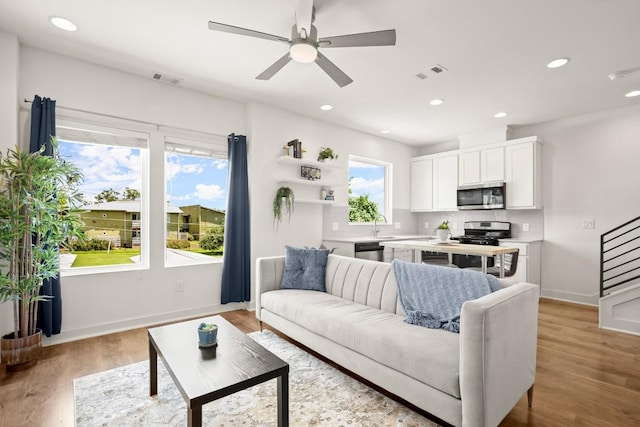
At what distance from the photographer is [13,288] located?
8.13 feet

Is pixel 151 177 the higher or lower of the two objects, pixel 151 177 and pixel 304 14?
the lower

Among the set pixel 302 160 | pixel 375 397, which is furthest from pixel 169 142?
pixel 375 397

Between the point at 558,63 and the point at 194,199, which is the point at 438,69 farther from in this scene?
the point at 194,199

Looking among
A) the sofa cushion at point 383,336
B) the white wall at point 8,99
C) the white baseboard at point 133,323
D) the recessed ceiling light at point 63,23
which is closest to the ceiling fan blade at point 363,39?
the sofa cushion at point 383,336

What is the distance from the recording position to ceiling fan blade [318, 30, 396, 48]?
7.05 ft

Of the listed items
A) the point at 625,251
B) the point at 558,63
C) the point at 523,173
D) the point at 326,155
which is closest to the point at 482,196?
the point at 523,173

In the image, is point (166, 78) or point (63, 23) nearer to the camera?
point (63, 23)

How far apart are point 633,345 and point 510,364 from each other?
2405 millimetres

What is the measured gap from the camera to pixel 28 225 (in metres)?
2.51

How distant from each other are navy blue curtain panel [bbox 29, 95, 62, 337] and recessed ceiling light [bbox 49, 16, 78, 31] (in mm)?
704

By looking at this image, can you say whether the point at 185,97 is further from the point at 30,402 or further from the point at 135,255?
the point at 30,402

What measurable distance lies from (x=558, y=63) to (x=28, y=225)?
4.86 m

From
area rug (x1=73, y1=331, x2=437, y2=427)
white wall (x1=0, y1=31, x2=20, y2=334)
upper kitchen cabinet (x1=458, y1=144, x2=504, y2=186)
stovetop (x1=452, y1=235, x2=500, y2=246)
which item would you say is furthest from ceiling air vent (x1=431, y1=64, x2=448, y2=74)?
white wall (x1=0, y1=31, x2=20, y2=334)

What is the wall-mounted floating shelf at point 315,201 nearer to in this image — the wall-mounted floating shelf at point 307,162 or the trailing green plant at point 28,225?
the wall-mounted floating shelf at point 307,162
